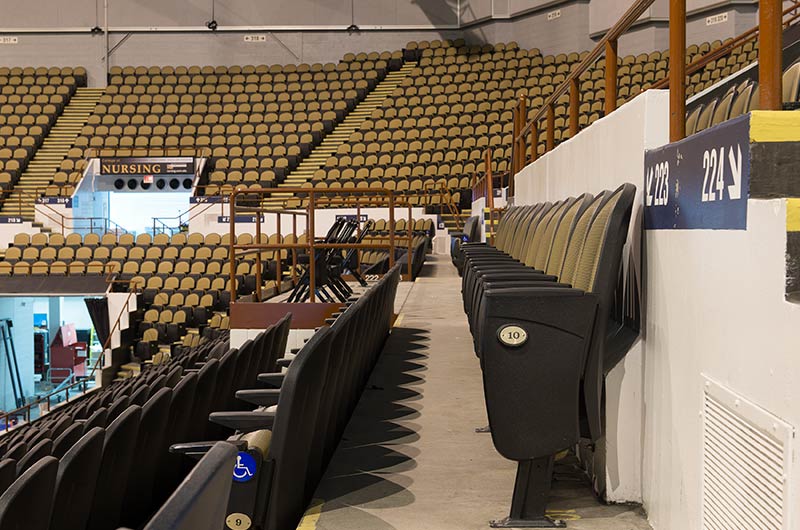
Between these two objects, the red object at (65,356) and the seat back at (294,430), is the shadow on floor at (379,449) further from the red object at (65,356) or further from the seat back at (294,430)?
the red object at (65,356)

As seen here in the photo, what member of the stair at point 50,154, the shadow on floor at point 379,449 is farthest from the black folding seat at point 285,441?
the stair at point 50,154

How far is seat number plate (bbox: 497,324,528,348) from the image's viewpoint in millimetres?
1851

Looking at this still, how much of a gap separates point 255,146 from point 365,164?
302 centimetres

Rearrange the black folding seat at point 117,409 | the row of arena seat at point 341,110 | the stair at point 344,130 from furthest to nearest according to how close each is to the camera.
Result: the stair at point 344,130
the row of arena seat at point 341,110
the black folding seat at point 117,409

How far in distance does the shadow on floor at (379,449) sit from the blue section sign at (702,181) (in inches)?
38.2

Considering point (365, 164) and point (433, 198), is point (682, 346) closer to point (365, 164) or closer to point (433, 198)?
point (433, 198)

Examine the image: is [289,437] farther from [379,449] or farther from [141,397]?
[141,397]

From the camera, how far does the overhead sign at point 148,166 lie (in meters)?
16.8

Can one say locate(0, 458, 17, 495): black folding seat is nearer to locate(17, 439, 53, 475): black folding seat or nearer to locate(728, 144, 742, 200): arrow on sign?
locate(17, 439, 53, 475): black folding seat

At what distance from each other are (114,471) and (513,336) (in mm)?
987

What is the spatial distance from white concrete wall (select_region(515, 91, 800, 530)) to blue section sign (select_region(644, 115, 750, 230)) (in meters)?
0.03

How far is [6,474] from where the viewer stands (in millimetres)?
→ 2232

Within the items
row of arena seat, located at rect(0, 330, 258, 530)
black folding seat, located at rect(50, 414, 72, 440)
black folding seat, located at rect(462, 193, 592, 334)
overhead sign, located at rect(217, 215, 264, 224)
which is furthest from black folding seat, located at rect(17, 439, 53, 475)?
overhead sign, located at rect(217, 215, 264, 224)

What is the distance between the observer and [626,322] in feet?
7.32
